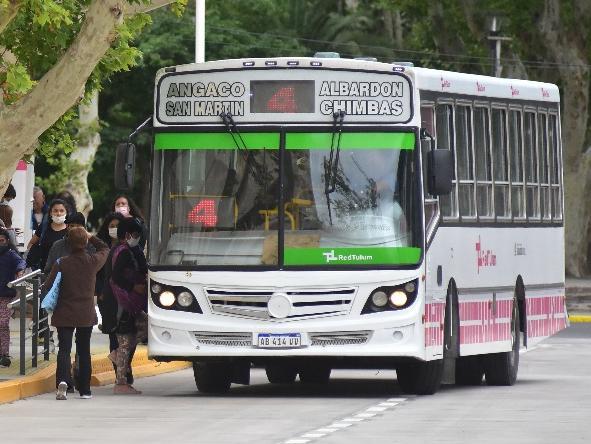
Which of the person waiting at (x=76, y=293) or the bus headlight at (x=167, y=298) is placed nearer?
the person waiting at (x=76, y=293)

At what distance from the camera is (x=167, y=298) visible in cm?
1856

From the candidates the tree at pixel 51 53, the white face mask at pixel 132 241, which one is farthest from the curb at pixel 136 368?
the tree at pixel 51 53

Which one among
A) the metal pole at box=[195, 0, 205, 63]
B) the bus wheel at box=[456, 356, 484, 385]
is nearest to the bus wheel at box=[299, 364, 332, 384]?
the bus wheel at box=[456, 356, 484, 385]

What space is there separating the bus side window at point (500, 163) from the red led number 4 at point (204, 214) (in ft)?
11.4

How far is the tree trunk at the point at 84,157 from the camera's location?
150 ft

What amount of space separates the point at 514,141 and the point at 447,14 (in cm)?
3268

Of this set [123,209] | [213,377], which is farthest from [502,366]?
[123,209]

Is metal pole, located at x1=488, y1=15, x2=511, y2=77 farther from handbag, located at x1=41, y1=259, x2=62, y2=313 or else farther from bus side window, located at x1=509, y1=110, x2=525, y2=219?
handbag, located at x1=41, y1=259, x2=62, y2=313

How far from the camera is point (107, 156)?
59.6 meters

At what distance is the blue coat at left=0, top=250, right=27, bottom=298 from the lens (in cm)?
2053

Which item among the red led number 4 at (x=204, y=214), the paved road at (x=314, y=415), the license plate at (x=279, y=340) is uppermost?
the red led number 4 at (x=204, y=214)

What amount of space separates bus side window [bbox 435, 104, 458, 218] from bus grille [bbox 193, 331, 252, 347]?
226 centimetres

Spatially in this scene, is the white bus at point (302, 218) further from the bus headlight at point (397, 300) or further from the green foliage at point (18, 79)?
the green foliage at point (18, 79)

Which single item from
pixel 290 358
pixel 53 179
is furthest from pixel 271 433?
pixel 53 179
